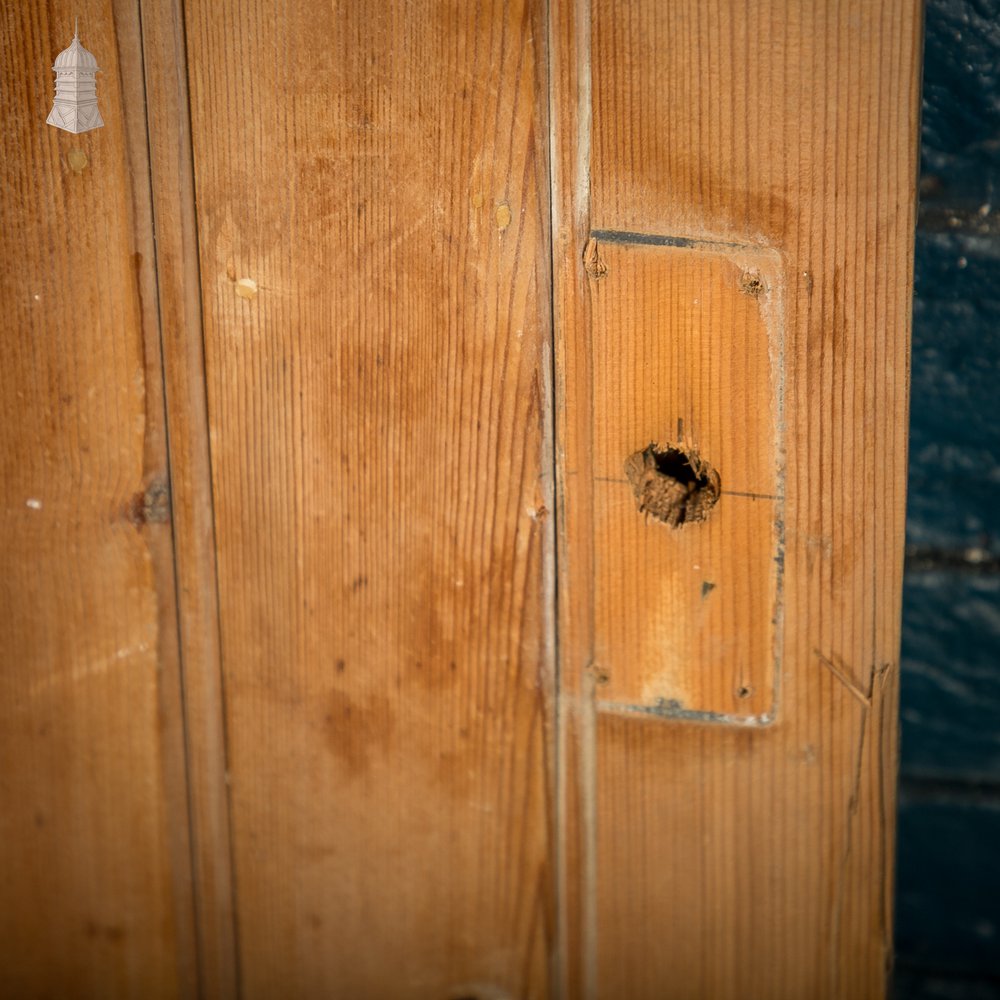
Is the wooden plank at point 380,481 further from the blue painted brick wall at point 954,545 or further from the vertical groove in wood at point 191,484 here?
the blue painted brick wall at point 954,545

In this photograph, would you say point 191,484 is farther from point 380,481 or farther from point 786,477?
point 786,477

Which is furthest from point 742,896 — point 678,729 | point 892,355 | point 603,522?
point 892,355

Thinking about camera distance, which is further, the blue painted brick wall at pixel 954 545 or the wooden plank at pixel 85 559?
the wooden plank at pixel 85 559

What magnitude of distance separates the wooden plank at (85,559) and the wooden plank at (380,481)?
0.19 feet

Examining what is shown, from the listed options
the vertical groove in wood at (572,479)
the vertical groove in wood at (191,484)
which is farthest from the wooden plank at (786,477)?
the vertical groove in wood at (191,484)

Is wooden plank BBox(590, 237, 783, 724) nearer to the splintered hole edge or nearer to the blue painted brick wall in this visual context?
the splintered hole edge

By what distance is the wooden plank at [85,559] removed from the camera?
2.74ft

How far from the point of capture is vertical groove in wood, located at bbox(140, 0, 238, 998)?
2.68 ft

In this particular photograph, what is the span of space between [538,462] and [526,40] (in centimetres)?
30

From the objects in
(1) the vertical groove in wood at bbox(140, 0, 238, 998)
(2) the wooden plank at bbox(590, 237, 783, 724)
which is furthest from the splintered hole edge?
(1) the vertical groove in wood at bbox(140, 0, 238, 998)

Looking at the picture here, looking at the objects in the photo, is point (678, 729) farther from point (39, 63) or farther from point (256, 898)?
point (39, 63)

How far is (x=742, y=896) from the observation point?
89 centimetres

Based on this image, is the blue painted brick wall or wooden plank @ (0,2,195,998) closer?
the blue painted brick wall

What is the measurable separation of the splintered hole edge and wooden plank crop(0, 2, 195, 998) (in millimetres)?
390
